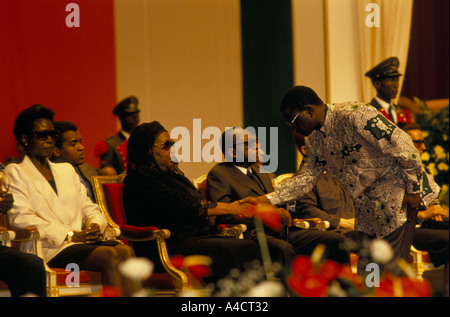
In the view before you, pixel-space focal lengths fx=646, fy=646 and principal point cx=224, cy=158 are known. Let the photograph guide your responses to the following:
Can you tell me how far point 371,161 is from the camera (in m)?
3.05

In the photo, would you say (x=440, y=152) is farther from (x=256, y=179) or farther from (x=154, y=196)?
(x=154, y=196)

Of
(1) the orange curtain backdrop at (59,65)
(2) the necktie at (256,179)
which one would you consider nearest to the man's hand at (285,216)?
(2) the necktie at (256,179)

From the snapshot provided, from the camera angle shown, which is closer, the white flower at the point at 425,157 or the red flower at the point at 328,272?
the red flower at the point at 328,272

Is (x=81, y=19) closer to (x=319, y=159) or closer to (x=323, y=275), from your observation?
(x=319, y=159)

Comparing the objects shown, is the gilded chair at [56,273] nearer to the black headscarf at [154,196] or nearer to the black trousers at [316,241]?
the black headscarf at [154,196]

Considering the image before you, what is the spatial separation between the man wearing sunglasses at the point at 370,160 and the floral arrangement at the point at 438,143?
8.40 ft

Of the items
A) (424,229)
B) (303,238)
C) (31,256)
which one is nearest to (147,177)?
(31,256)

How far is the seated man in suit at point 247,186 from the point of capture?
403 centimetres

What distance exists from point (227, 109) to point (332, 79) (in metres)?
1.11

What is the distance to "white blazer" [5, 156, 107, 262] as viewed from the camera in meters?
3.38

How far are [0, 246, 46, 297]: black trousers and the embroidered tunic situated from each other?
154 centimetres

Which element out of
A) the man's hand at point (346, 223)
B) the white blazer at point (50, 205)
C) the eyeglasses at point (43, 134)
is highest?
the eyeglasses at point (43, 134)
